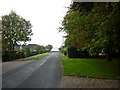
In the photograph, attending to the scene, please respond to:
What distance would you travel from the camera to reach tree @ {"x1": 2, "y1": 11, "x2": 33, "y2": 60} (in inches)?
1081

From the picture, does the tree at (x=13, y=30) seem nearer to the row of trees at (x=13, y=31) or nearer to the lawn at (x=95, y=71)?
A: the row of trees at (x=13, y=31)

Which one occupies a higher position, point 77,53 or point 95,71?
point 77,53

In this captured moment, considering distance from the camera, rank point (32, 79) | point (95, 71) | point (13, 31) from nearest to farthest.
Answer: point (32, 79) → point (95, 71) → point (13, 31)

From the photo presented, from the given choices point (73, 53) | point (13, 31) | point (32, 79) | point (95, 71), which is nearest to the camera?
point (32, 79)

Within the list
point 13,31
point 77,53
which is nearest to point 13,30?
point 13,31

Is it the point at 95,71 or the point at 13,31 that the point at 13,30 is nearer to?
the point at 13,31

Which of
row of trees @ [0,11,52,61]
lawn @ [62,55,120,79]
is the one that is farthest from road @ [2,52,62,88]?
row of trees @ [0,11,52,61]

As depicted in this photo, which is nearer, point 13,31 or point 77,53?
point 77,53

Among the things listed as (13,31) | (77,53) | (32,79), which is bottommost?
(32,79)

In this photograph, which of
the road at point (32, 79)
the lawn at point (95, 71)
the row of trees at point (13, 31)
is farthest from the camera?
the row of trees at point (13, 31)

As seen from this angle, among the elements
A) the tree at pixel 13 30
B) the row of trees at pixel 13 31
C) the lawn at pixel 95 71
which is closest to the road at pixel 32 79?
the lawn at pixel 95 71

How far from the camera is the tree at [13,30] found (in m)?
27.5

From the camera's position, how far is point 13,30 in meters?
28.6

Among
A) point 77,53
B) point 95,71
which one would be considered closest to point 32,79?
point 95,71
